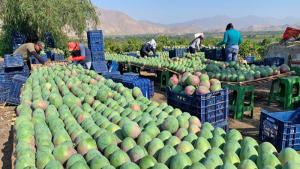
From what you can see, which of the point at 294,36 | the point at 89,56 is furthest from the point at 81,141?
the point at 294,36

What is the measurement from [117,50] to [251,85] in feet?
69.3

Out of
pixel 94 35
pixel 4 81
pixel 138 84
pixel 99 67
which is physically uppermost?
pixel 94 35

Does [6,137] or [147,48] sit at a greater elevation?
[147,48]

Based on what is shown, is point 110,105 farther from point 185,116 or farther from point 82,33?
point 82,33

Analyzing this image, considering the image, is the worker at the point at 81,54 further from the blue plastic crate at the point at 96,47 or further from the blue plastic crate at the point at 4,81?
the blue plastic crate at the point at 4,81

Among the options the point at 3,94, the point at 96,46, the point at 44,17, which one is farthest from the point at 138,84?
the point at 44,17

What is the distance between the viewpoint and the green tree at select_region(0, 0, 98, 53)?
21.1 m

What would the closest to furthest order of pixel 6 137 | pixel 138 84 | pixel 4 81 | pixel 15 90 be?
pixel 6 137 → pixel 138 84 → pixel 15 90 → pixel 4 81

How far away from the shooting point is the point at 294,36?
13898 millimetres

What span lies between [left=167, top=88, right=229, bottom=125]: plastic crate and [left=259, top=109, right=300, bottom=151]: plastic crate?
28.8 inches

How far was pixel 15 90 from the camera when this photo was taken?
34.1 ft

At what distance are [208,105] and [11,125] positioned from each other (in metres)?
5.21

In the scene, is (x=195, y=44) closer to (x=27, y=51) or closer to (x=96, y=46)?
(x=96, y=46)

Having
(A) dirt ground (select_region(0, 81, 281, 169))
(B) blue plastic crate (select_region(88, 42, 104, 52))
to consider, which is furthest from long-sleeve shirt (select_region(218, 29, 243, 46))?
(B) blue plastic crate (select_region(88, 42, 104, 52))
